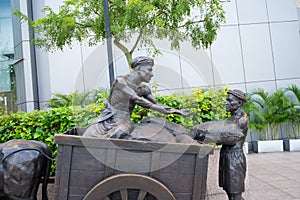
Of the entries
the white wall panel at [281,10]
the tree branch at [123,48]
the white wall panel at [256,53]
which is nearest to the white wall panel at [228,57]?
the white wall panel at [256,53]

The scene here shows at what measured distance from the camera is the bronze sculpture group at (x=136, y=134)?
8.29 feet

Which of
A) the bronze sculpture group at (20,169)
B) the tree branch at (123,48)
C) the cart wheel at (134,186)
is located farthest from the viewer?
the tree branch at (123,48)

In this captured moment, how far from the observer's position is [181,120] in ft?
13.4

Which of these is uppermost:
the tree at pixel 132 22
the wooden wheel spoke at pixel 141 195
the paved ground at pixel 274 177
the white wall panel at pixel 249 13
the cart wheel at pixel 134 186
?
the white wall panel at pixel 249 13

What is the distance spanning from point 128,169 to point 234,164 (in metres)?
1.09

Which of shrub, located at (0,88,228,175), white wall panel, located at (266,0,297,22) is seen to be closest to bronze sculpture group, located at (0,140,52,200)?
shrub, located at (0,88,228,175)

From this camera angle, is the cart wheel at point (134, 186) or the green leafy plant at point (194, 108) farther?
the green leafy plant at point (194, 108)

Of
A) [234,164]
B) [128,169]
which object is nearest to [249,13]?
[234,164]

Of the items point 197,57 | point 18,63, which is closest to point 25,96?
point 18,63

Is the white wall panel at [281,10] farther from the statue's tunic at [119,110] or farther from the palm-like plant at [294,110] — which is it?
the statue's tunic at [119,110]

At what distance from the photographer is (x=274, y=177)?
5.48 metres

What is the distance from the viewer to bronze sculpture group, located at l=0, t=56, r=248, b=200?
2525mm

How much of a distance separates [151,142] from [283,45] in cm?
822

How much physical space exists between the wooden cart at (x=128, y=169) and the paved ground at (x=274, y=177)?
215 cm
